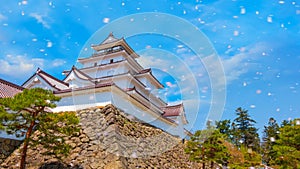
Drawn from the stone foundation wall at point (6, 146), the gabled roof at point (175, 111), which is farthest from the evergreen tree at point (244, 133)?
the stone foundation wall at point (6, 146)

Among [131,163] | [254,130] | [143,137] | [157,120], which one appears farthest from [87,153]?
[254,130]

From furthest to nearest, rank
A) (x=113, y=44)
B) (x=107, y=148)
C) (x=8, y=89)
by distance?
(x=113, y=44)
(x=8, y=89)
(x=107, y=148)

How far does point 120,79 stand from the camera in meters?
16.2

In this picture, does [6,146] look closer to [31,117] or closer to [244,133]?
[31,117]

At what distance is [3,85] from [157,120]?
7.56 meters

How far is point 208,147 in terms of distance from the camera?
926cm

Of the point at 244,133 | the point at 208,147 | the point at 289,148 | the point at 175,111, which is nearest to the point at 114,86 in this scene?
the point at 208,147

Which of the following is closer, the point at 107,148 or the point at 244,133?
the point at 107,148

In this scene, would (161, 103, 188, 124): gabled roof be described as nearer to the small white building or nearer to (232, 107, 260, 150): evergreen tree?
the small white building

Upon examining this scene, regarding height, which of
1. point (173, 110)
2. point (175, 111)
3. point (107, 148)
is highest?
point (173, 110)

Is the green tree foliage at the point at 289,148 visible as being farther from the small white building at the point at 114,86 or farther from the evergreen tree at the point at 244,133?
the evergreen tree at the point at 244,133

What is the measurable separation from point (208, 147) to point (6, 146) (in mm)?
7802

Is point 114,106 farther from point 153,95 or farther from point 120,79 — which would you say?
point 153,95

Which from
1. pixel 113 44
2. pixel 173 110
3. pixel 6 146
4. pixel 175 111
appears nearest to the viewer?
pixel 6 146
